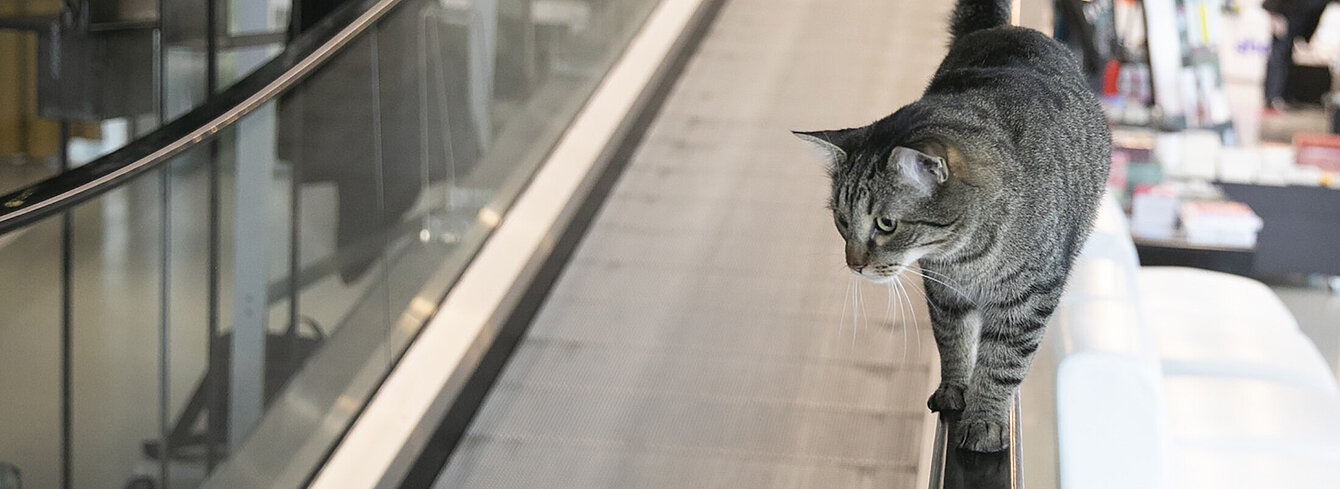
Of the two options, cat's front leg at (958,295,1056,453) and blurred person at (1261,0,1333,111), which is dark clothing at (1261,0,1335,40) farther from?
cat's front leg at (958,295,1056,453)

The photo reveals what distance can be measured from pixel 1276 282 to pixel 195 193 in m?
6.35

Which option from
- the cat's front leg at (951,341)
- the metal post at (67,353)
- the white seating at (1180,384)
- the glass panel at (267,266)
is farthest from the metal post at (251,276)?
the white seating at (1180,384)

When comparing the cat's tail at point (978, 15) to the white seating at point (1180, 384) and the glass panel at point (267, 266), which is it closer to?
the white seating at point (1180, 384)

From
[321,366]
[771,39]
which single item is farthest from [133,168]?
[771,39]

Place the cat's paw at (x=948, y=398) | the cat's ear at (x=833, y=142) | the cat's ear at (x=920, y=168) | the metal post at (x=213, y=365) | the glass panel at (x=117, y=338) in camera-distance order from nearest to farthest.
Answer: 1. the cat's ear at (x=920, y=168)
2. the cat's ear at (x=833, y=142)
3. the cat's paw at (x=948, y=398)
4. the glass panel at (x=117, y=338)
5. the metal post at (x=213, y=365)

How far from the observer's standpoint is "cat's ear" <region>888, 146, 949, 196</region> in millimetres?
1570

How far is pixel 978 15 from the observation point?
221cm

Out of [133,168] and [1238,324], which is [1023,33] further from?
[1238,324]

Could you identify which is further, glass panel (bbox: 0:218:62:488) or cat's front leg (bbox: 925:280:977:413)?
glass panel (bbox: 0:218:62:488)

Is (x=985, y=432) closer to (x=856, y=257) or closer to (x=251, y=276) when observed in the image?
(x=856, y=257)

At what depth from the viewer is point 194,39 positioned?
12.7ft

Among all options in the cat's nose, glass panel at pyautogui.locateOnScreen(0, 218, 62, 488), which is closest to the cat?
the cat's nose

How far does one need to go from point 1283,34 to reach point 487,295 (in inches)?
367

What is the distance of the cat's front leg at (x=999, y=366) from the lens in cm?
176
